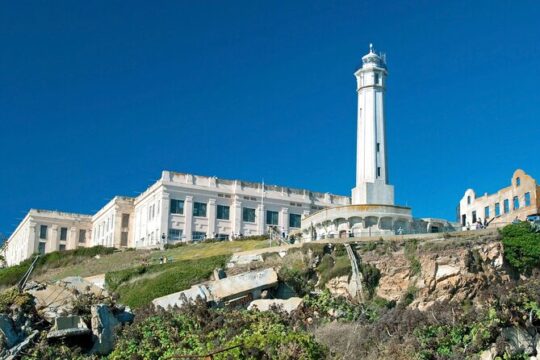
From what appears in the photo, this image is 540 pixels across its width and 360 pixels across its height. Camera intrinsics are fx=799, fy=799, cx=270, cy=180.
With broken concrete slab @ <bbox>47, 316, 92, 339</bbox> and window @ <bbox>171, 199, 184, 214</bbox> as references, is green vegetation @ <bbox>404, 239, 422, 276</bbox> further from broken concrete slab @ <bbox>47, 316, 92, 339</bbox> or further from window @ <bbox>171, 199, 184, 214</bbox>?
window @ <bbox>171, 199, 184, 214</bbox>

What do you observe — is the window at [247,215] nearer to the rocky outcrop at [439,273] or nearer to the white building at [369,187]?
the white building at [369,187]

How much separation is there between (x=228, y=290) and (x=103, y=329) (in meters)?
7.06

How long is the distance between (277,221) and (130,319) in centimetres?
3982

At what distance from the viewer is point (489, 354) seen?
23.1m

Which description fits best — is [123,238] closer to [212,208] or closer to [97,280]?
[212,208]

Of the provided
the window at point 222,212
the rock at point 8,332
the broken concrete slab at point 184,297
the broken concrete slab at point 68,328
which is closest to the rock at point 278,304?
the broken concrete slab at point 184,297

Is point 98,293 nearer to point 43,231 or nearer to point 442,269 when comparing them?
point 442,269

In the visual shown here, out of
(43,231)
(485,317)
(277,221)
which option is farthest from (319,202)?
(485,317)

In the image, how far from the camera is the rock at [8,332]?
78.0 feet

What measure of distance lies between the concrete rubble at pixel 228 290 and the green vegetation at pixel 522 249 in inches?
443

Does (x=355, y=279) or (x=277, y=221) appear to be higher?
(x=277, y=221)

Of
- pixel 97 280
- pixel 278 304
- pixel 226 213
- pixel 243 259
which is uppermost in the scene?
pixel 226 213

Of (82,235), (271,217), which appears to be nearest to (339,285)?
(271,217)

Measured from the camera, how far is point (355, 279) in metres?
36.9
